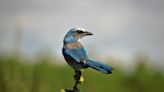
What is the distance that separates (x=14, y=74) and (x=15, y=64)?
0.09 metres

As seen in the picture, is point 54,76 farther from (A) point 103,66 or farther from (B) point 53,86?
(A) point 103,66

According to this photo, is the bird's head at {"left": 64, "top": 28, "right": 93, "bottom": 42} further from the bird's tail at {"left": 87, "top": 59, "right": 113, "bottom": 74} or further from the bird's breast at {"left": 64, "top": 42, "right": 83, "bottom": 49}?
the bird's tail at {"left": 87, "top": 59, "right": 113, "bottom": 74}

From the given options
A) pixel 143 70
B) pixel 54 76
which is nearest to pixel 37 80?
pixel 54 76

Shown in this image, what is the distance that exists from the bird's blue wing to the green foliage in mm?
733

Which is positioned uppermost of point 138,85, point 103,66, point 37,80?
point 103,66

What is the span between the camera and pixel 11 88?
9.05ft

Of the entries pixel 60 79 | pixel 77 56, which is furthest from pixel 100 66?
pixel 60 79

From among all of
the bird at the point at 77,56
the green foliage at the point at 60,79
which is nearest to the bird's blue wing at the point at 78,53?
the bird at the point at 77,56

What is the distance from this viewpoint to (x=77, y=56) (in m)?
1.83

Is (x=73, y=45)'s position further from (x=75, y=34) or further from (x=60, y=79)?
(x=60, y=79)

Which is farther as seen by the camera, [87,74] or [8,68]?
[87,74]

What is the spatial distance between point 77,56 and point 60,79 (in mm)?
2218

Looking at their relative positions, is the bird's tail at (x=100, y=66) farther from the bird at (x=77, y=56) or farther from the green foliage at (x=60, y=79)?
the green foliage at (x=60, y=79)

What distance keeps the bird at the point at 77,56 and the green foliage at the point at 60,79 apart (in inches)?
28.2
